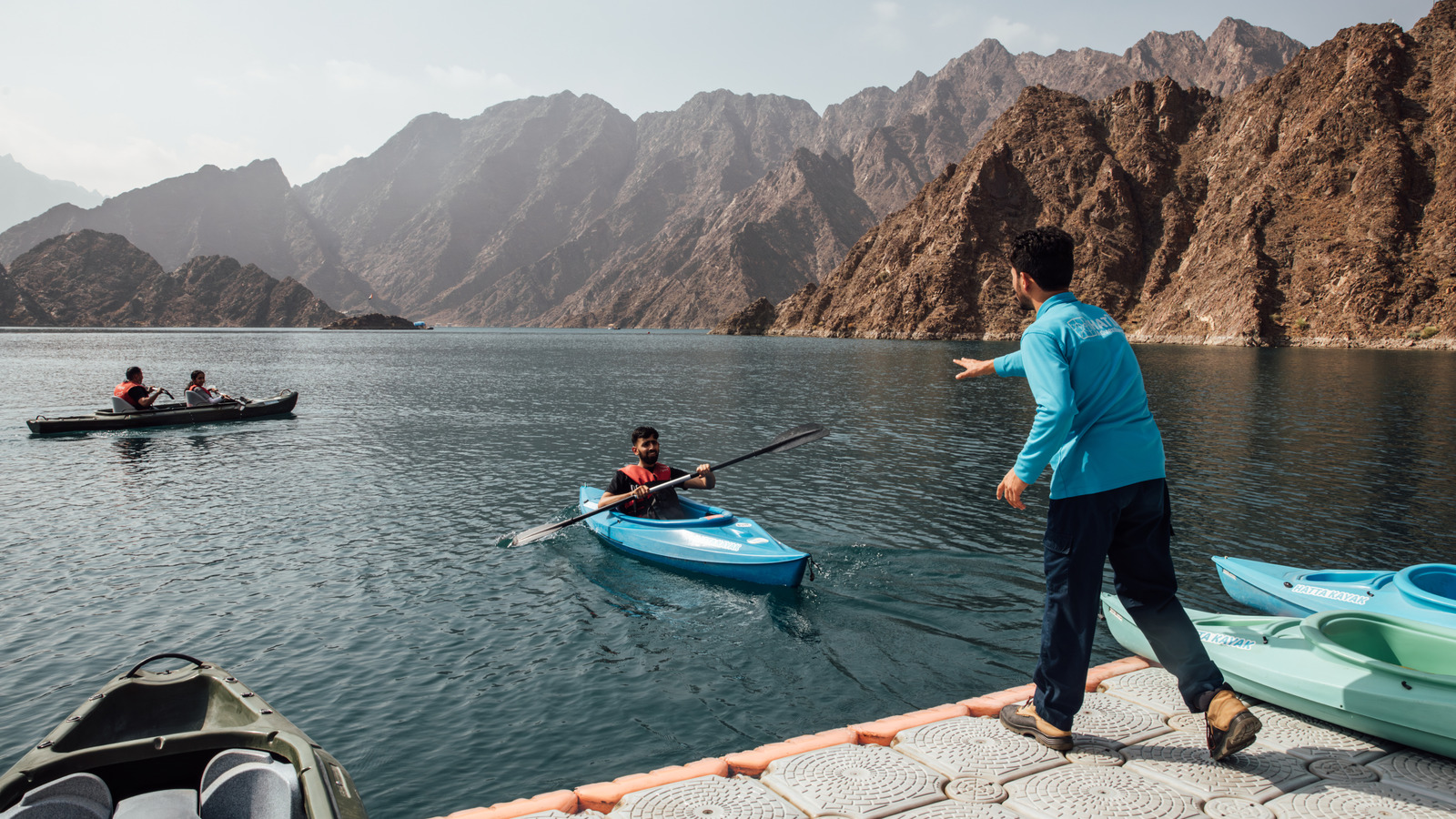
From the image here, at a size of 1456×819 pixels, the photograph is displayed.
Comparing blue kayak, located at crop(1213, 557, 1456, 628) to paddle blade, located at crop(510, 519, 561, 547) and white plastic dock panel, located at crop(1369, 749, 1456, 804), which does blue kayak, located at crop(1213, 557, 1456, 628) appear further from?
paddle blade, located at crop(510, 519, 561, 547)

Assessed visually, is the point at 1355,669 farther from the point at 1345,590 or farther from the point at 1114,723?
the point at 1345,590

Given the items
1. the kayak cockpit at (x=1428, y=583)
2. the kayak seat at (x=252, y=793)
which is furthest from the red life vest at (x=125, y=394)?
the kayak cockpit at (x=1428, y=583)

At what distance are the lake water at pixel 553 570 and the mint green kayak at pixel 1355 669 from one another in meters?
3.13

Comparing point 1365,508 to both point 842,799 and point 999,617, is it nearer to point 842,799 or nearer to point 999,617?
point 999,617

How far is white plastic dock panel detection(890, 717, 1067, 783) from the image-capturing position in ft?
17.0

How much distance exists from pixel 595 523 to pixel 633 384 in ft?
135

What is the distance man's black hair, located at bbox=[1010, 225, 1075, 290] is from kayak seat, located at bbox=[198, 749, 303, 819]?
19.0 feet

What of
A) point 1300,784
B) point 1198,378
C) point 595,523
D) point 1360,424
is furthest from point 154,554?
point 1198,378

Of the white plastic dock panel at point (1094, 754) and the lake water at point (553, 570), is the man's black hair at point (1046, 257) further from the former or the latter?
Answer: the lake water at point (553, 570)

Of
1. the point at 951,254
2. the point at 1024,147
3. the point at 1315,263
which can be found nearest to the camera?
the point at 1315,263

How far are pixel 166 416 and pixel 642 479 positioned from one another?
1110 inches

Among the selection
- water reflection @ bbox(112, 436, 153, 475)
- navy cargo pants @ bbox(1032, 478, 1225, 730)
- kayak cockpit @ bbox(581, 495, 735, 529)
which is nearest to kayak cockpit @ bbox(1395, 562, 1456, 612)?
navy cargo pants @ bbox(1032, 478, 1225, 730)

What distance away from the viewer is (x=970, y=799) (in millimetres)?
4828

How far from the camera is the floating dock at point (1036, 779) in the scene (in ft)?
15.4
